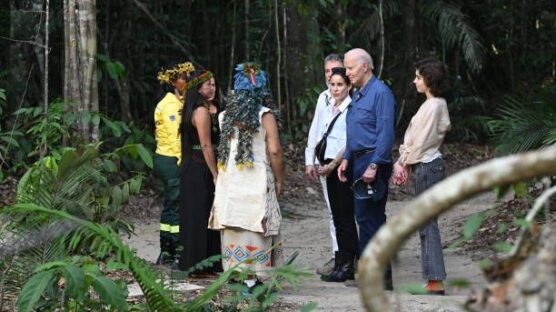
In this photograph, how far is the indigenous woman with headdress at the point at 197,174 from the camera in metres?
7.86

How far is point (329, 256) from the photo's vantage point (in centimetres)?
959

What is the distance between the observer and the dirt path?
6.96 meters

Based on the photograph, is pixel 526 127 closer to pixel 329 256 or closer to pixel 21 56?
pixel 329 256

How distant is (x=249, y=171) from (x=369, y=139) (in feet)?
2.84

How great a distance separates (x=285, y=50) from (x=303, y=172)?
6.78 feet

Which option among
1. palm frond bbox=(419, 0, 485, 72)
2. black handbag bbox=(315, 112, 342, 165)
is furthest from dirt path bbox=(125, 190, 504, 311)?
palm frond bbox=(419, 0, 485, 72)

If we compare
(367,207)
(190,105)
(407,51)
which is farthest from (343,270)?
(407,51)

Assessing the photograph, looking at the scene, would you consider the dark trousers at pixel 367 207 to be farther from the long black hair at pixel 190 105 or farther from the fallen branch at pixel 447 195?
the fallen branch at pixel 447 195

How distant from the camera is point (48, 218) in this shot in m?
5.92

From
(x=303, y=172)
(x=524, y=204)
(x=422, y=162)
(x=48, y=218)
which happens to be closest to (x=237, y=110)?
(x=422, y=162)

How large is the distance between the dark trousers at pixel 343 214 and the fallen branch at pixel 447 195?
5264 mm

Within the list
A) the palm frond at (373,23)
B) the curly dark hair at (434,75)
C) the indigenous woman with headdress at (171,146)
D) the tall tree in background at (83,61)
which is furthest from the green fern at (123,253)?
the palm frond at (373,23)

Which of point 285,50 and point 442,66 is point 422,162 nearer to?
point 442,66

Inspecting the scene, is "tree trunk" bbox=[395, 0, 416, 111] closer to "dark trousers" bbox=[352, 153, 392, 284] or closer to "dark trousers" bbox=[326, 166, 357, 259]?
"dark trousers" bbox=[326, 166, 357, 259]
